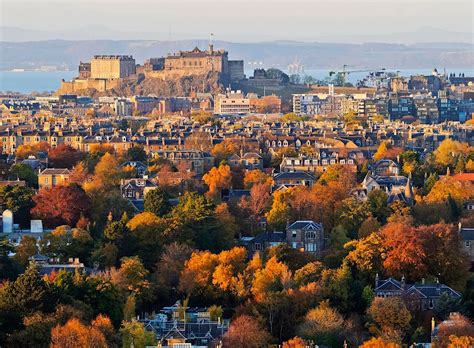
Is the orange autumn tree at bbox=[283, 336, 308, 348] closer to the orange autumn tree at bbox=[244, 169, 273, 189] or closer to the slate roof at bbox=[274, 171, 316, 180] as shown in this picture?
the orange autumn tree at bbox=[244, 169, 273, 189]

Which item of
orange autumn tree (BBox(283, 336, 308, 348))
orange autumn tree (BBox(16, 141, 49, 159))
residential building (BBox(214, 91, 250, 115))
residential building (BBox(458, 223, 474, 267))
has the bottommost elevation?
residential building (BBox(214, 91, 250, 115))

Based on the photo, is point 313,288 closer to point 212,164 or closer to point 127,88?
point 212,164

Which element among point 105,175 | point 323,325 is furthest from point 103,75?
point 323,325

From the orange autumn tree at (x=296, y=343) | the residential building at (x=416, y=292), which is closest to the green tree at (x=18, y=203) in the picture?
the residential building at (x=416, y=292)

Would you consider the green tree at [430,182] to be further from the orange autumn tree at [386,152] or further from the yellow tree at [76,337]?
the yellow tree at [76,337]

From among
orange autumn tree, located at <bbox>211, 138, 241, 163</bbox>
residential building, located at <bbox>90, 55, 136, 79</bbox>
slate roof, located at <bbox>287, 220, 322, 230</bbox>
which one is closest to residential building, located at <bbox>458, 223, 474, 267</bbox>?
slate roof, located at <bbox>287, 220, 322, 230</bbox>

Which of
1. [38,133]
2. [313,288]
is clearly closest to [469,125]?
[38,133]

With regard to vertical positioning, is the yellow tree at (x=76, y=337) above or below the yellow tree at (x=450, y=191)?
below
